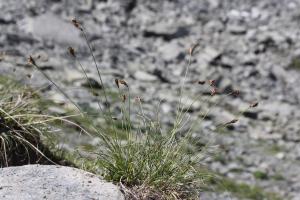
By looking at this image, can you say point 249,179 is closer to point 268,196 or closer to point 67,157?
point 268,196

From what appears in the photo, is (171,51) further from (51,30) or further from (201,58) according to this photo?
(51,30)

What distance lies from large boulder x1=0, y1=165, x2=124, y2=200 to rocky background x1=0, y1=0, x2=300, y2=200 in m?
7.37

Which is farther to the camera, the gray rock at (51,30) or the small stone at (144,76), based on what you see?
the gray rock at (51,30)

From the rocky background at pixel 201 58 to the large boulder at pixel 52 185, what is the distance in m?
7.37

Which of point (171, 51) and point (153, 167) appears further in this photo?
point (171, 51)

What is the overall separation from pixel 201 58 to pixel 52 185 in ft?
43.7

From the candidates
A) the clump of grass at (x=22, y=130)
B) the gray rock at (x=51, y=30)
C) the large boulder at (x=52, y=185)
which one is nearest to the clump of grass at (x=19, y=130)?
the clump of grass at (x=22, y=130)

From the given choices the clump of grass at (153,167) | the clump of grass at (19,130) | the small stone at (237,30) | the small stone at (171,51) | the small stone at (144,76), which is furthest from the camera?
the small stone at (237,30)

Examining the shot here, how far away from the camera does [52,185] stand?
652 centimetres

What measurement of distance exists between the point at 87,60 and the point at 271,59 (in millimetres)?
5366

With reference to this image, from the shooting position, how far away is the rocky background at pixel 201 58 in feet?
51.2

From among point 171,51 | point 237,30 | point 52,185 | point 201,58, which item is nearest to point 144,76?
point 171,51

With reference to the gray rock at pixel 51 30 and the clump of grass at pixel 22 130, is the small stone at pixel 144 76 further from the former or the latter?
the clump of grass at pixel 22 130

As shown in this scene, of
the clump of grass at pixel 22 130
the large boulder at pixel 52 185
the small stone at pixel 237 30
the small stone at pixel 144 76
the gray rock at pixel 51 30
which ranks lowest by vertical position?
the small stone at pixel 144 76
